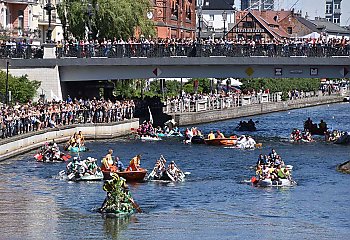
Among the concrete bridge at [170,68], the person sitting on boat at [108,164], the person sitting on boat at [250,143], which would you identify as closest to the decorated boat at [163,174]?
the person sitting on boat at [108,164]

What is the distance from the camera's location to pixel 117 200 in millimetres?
52750

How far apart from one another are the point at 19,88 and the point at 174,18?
8467 cm

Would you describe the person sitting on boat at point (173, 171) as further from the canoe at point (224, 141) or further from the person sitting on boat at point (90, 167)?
the canoe at point (224, 141)

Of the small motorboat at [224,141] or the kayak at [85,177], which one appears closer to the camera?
the kayak at [85,177]

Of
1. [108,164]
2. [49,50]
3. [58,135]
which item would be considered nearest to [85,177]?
[108,164]

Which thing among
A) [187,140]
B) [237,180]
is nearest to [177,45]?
[187,140]

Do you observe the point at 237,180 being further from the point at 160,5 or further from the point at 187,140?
the point at 160,5

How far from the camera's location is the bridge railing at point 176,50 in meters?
88.6

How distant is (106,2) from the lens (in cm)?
10850

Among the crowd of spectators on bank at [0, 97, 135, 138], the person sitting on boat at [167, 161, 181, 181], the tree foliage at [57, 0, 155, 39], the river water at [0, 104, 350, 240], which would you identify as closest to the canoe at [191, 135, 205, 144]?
the river water at [0, 104, 350, 240]

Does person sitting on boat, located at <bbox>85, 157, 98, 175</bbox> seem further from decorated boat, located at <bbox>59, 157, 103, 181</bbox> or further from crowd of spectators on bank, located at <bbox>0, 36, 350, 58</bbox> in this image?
crowd of spectators on bank, located at <bbox>0, 36, 350, 58</bbox>

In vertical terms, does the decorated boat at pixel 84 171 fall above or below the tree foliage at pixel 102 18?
below

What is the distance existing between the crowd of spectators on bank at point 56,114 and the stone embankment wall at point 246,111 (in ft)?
43.2

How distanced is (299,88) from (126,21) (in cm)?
6168
